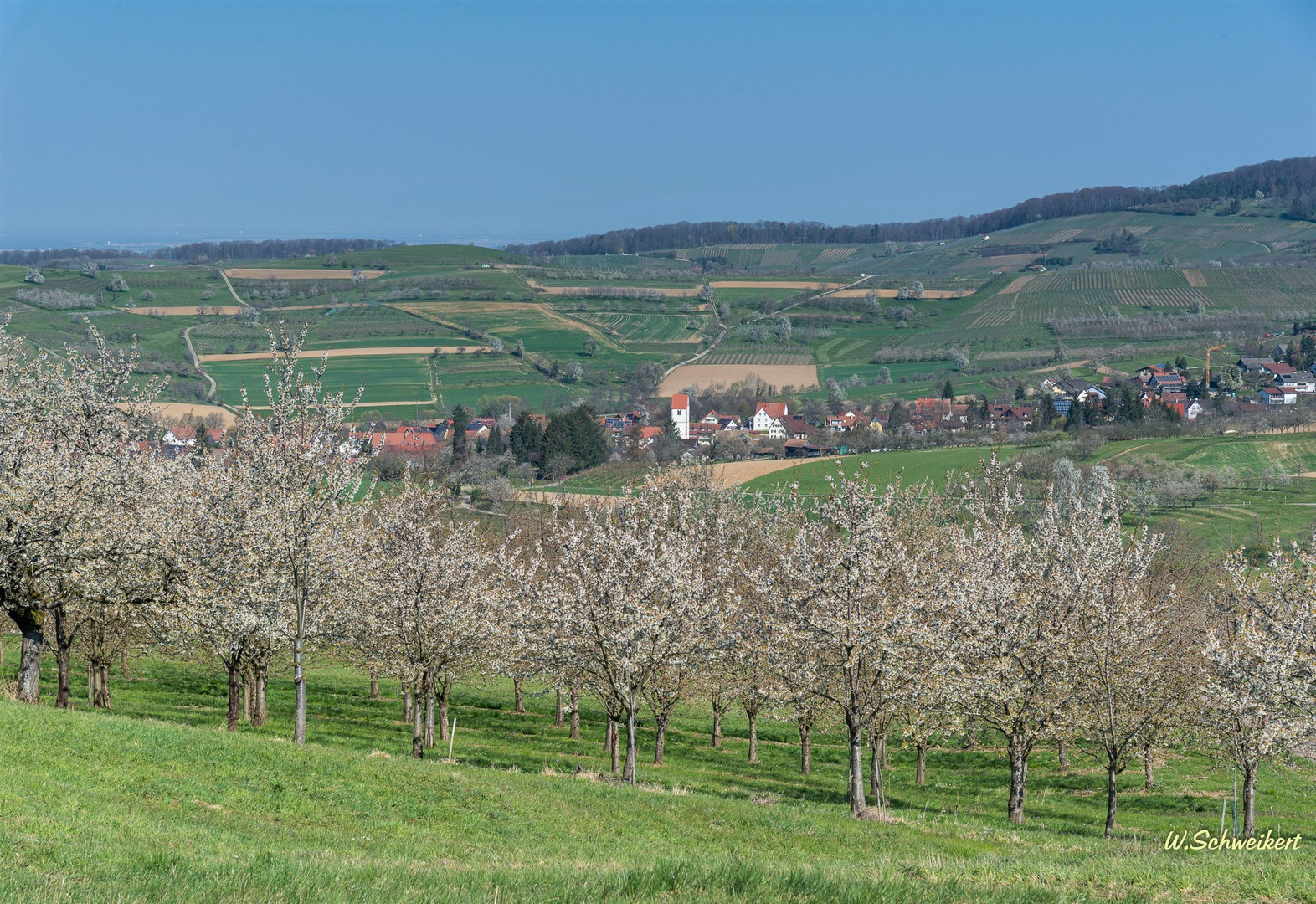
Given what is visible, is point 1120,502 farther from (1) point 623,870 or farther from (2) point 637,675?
(1) point 623,870

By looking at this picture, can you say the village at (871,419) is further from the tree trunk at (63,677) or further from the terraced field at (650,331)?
the tree trunk at (63,677)

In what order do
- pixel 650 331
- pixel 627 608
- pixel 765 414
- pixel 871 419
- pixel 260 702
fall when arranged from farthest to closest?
pixel 650 331 < pixel 765 414 < pixel 871 419 < pixel 260 702 < pixel 627 608

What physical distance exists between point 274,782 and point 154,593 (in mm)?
11948

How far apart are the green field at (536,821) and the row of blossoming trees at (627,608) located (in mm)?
2123

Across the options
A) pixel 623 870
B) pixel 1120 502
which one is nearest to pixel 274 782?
pixel 623 870

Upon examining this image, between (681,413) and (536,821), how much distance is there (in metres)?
124

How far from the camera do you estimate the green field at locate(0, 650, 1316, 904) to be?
11.3 metres

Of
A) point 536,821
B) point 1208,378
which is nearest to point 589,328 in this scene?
point 1208,378

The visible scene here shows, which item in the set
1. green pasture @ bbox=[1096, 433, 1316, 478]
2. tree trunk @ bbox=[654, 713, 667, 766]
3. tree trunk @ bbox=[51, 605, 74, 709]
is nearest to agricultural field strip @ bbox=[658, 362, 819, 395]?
green pasture @ bbox=[1096, 433, 1316, 478]

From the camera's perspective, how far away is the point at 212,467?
32.8 meters

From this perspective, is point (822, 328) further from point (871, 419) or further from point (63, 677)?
point (63, 677)

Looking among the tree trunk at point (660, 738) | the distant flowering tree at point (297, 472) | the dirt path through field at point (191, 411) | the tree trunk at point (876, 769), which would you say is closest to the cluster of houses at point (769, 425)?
the dirt path through field at point (191, 411)

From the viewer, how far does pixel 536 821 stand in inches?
809

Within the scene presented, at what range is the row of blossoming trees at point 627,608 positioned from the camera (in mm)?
26188
